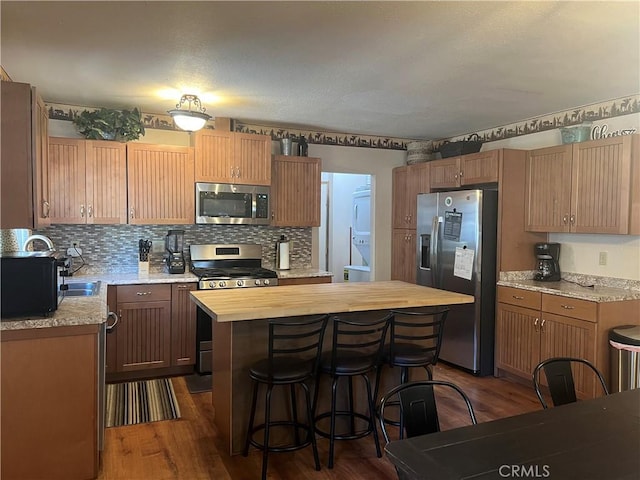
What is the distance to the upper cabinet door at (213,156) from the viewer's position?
4.43 m

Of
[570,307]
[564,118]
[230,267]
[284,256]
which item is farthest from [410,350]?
[564,118]

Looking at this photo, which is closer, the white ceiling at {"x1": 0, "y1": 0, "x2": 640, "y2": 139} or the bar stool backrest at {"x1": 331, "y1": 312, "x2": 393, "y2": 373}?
the white ceiling at {"x1": 0, "y1": 0, "x2": 640, "y2": 139}

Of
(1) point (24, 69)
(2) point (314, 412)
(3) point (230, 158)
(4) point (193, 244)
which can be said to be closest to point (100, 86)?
(1) point (24, 69)

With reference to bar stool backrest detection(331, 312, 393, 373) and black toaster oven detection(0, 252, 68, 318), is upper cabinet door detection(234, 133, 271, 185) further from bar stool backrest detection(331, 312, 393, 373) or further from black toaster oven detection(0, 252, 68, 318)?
black toaster oven detection(0, 252, 68, 318)

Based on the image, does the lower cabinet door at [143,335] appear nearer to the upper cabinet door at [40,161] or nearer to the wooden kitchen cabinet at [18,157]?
the upper cabinet door at [40,161]

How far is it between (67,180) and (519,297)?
402cm

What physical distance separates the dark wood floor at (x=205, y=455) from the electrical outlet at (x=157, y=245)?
1658mm

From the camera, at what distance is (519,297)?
13.2 feet

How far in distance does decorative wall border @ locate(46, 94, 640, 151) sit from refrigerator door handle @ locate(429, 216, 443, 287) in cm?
118

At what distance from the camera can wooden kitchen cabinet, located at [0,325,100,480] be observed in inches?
89.0

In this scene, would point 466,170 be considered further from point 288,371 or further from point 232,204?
point 288,371

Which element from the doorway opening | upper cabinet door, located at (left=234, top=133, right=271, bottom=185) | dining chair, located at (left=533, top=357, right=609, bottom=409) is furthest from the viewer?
the doorway opening

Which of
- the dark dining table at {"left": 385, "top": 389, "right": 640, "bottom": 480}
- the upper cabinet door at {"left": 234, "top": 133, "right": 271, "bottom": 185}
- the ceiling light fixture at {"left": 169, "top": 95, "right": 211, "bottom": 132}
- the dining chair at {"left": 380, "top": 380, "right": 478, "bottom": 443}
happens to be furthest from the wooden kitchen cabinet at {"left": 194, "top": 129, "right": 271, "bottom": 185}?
the dark dining table at {"left": 385, "top": 389, "right": 640, "bottom": 480}

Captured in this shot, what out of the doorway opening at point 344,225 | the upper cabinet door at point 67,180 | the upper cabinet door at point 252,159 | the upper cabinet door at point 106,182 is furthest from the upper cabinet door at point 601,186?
the upper cabinet door at point 67,180
